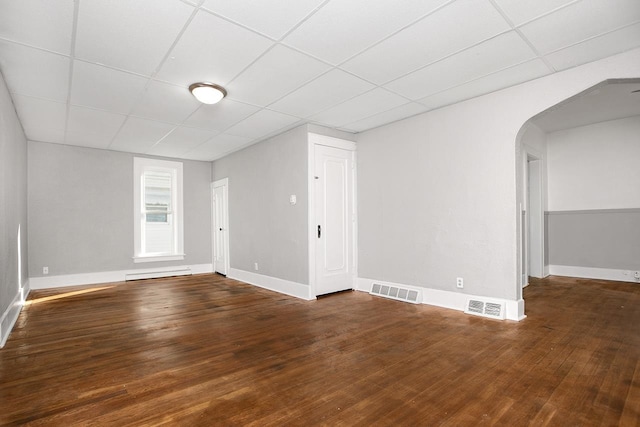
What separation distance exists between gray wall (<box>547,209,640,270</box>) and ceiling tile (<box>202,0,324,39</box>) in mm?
6288

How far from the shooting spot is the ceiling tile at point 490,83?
10.1 feet

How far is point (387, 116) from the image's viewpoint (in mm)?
4461

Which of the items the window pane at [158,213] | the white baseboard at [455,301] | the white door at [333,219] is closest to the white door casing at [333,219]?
the white door at [333,219]

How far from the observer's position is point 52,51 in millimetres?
2689

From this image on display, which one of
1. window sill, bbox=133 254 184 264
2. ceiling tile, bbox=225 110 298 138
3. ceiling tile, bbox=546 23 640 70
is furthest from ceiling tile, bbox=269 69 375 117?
window sill, bbox=133 254 184 264

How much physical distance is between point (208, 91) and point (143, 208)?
14.2ft

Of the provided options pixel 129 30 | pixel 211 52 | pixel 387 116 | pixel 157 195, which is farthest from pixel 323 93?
pixel 157 195

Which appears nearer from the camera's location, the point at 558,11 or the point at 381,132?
the point at 558,11

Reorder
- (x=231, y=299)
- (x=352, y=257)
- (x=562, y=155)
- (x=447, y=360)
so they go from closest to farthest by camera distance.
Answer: (x=447, y=360), (x=231, y=299), (x=352, y=257), (x=562, y=155)

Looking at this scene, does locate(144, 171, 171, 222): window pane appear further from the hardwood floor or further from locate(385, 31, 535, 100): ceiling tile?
locate(385, 31, 535, 100): ceiling tile

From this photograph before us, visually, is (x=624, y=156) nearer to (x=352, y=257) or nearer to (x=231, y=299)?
(x=352, y=257)

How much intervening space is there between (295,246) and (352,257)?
38.5 inches

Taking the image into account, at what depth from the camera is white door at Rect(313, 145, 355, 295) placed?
4.80m

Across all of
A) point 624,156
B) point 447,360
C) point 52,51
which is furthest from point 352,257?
point 624,156
